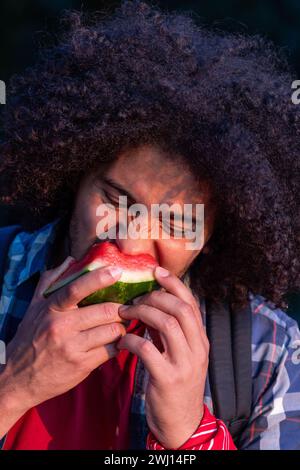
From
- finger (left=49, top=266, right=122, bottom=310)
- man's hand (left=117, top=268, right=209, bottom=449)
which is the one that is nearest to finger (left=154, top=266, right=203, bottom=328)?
man's hand (left=117, top=268, right=209, bottom=449)

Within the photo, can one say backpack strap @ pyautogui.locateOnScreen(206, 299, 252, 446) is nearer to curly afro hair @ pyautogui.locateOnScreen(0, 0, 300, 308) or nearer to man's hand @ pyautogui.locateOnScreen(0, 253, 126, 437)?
curly afro hair @ pyautogui.locateOnScreen(0, 0, 300, 308)

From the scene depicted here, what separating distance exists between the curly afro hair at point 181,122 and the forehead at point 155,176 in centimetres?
4

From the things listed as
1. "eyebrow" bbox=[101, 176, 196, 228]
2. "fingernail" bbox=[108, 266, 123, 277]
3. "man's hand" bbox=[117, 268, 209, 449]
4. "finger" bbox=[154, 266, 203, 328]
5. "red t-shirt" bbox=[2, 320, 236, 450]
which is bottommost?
"red t-shirt" bbox=[2, 320, 236, 450]

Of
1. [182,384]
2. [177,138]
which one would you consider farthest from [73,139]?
[182,384]

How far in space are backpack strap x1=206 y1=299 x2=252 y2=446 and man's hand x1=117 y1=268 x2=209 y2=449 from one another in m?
0.27

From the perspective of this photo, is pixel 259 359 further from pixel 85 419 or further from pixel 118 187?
pixel 118 187

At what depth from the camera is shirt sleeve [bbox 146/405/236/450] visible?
246 cm

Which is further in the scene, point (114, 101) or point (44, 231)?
point (44, 231)

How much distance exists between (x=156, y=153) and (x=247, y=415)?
1.05 meters

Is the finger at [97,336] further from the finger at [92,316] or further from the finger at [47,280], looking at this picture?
the finger at [47,280]

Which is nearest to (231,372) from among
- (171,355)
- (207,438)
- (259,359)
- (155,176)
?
(259,359)

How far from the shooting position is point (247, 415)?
2.77m

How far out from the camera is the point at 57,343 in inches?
92.6

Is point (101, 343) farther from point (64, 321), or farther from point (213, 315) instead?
point (213, 315)
